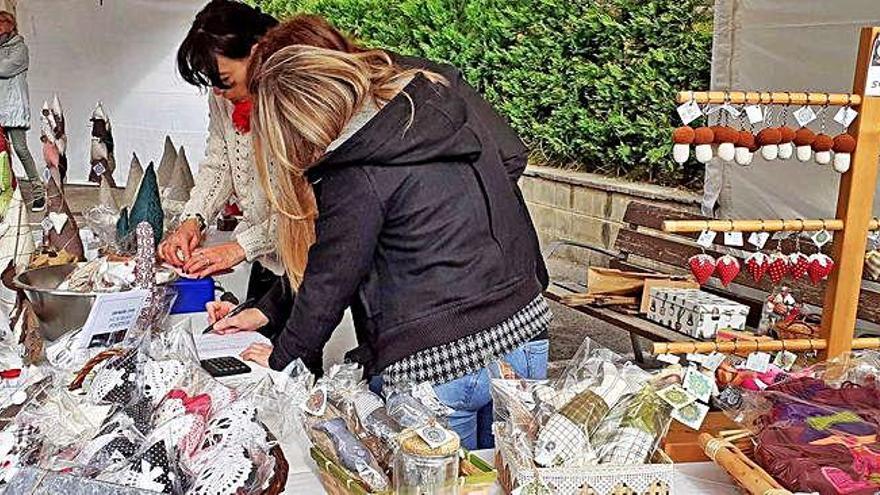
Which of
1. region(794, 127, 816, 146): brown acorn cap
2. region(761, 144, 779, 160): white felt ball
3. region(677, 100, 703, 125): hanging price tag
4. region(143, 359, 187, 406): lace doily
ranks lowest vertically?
region(143, 359, 187, 406): lace doily

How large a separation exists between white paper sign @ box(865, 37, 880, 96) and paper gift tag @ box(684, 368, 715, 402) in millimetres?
721

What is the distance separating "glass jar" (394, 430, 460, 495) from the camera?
107 cm

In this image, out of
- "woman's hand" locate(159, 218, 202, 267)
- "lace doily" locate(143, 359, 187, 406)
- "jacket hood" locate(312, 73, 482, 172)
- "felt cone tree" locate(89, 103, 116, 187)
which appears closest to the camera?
"lace doily" locate(143, 359, 187, 406)

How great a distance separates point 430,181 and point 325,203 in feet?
0.59

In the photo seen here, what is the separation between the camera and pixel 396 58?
69.9 inches

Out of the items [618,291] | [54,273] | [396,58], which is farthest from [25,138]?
[396,58]

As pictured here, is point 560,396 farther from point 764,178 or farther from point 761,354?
point 764,178

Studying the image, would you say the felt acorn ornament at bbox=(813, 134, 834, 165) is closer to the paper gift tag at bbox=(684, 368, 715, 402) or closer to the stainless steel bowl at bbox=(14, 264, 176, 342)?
the paper gift tag at bbox=(684, 368, 715, 402)

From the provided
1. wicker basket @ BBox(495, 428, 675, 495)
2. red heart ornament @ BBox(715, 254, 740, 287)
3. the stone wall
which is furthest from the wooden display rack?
the stone wall

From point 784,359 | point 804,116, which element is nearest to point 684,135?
point 804,116

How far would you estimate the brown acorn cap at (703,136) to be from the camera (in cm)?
171

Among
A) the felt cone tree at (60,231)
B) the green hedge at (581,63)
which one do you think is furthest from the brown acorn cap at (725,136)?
the green hedge at (581,63)

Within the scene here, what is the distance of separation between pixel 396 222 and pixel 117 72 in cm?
622

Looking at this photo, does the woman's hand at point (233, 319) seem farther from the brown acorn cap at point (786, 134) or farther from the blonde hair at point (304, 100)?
the brown acorn cap at point (786, 134)
